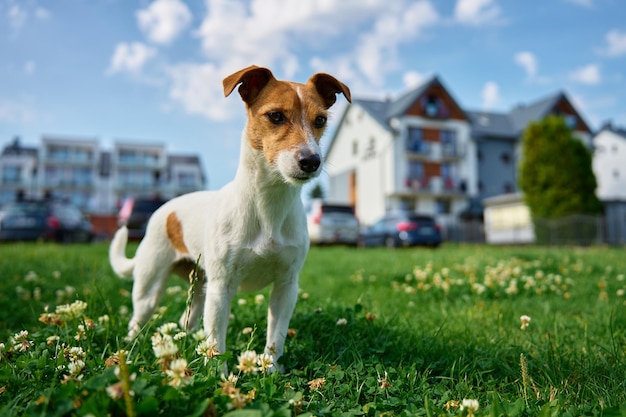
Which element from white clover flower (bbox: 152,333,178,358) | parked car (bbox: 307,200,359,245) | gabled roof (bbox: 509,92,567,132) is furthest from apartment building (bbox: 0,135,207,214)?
white clover flower (bbox: 152,333,178,358)

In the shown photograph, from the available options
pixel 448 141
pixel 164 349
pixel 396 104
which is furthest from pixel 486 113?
pixel 164 349

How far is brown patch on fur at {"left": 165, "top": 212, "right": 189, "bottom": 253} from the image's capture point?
361 cm

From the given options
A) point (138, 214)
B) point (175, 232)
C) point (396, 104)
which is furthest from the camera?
point (396, 104)

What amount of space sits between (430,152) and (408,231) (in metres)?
21.3

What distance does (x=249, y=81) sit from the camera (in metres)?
3.08

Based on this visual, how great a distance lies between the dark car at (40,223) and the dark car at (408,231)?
13.4 meters

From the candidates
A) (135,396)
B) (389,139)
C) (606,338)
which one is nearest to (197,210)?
(135,396)

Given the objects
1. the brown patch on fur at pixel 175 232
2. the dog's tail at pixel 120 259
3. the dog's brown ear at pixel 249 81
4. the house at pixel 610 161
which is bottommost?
the dog's tail at pixel 120 259

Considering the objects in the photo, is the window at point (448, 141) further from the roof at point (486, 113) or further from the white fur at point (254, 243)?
the white fur at point (254, 243)

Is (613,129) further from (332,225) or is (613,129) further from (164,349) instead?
(164,349)

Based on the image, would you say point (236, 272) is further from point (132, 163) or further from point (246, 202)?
point (132, 163)

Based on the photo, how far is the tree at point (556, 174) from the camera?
1081 inches

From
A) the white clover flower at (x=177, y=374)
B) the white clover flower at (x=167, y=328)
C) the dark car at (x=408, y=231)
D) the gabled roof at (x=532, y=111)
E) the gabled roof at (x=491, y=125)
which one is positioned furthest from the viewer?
the gabled roof at (x=491, y=125)

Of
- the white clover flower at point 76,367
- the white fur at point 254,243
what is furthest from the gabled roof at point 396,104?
the white clover flower at point 76,367
